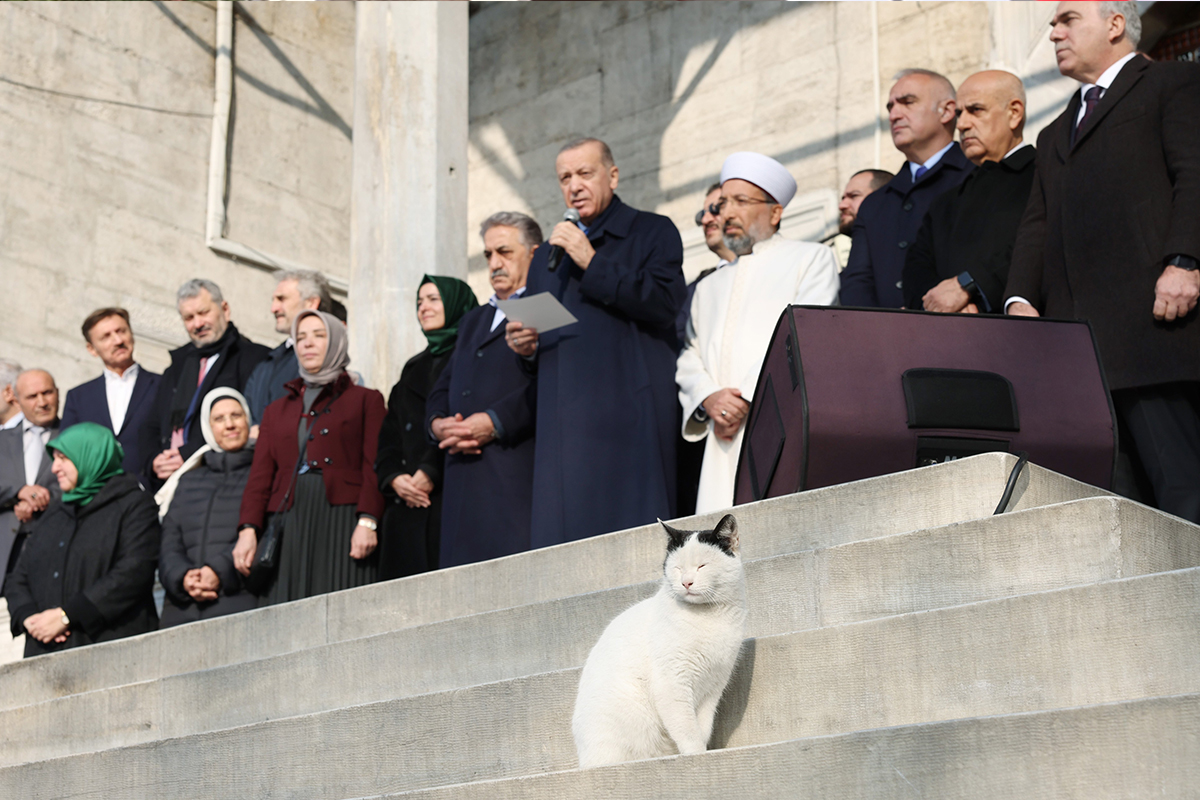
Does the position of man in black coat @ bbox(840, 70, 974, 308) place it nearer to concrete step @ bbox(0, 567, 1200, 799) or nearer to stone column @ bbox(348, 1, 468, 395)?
concrete step @ bbox(0, 567, 1200, 799)

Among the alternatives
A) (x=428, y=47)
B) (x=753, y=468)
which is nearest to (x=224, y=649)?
(x=753, y=468)

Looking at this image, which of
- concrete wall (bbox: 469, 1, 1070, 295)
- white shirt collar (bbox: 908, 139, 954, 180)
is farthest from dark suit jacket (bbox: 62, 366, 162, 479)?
concrete wall (bbox: 469, 1, 1070, 295)

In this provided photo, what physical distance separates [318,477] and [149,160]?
22.9ft

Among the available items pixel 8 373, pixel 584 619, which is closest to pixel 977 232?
pixel 584 619

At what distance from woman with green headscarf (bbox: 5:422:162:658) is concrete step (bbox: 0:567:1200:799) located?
1907mm

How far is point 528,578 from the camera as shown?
4.36 metres

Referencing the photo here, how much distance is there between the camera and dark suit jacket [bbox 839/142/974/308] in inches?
216

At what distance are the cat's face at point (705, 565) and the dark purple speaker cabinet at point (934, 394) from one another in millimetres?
919

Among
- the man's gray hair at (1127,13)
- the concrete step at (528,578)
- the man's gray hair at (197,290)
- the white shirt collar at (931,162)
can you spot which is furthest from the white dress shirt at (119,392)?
the man's gray hair at (1127,13)

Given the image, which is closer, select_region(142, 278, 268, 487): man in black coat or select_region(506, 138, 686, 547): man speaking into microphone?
select_region(506, 138, 686, 547): man speaking into microphone

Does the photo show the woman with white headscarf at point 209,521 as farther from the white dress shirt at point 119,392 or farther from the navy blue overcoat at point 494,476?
the white dress shirt at point 119,392

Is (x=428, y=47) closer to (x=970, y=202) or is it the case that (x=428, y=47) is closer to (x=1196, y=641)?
(x=970, y=202)

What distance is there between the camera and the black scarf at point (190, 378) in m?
7.07

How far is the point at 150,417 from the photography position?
731 centimetres
